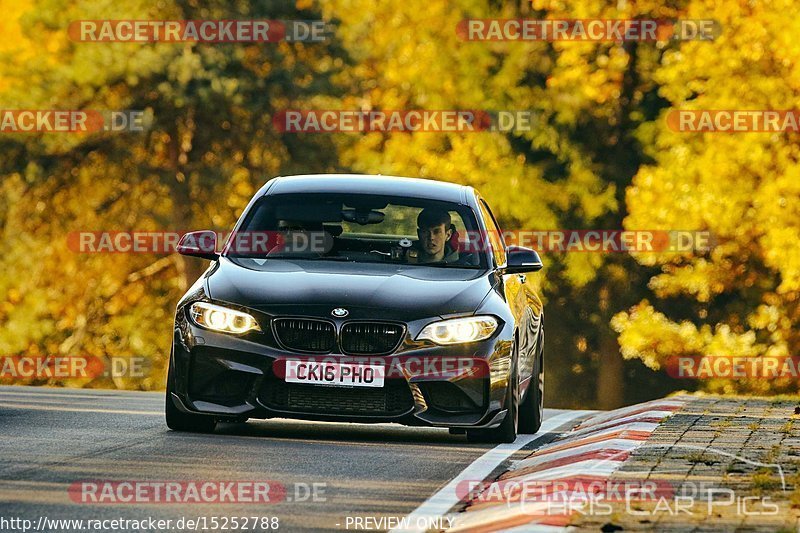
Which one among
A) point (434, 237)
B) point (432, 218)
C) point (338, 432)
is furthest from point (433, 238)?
point (338, 432)

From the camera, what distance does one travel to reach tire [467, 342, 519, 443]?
40.8ft

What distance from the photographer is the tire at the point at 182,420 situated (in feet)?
40.7

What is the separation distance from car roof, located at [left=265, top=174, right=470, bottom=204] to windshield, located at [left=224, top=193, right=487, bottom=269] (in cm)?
11

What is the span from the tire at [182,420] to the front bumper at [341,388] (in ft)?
0.78

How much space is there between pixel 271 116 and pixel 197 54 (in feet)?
9.06

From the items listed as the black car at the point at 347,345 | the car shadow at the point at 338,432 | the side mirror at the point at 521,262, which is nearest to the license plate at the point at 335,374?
the black car at the point at 347,345

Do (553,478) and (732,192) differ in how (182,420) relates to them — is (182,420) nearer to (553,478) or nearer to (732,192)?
(553,478)

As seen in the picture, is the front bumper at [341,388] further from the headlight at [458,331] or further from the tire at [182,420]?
the tire at [182,420]

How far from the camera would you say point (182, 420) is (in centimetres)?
1257

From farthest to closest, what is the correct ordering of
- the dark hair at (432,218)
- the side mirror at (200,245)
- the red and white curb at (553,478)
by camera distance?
1. the dark hair at (432,218)
2. the side mirror at (200,245)
3. the red and white curb at (553,478)

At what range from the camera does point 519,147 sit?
44969mm

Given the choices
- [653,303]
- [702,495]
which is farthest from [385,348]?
[653,303]

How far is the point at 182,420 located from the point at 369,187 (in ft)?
7.72

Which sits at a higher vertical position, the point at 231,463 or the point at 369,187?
the point at 369,187
